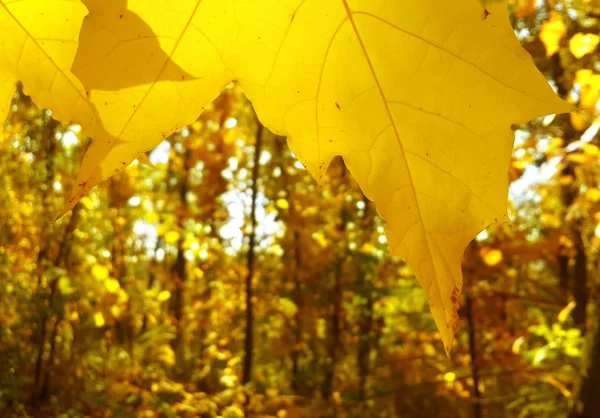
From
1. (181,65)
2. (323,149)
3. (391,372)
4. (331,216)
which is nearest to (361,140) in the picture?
(323,149)

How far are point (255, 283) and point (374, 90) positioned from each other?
178 inches

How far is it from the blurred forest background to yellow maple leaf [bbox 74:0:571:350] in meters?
1.41

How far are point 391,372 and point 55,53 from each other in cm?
538

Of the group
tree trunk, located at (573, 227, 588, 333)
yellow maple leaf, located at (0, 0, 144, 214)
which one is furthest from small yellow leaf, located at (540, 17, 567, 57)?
tree trunk, located at (573, 227, 588, 333)

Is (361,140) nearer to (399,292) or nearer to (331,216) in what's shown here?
(399,292)

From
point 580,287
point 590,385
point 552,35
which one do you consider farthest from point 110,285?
point 580,287

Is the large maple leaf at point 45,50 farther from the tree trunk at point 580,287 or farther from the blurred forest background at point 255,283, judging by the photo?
the tree trunk at point 580,287

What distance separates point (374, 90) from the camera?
0.39 metres

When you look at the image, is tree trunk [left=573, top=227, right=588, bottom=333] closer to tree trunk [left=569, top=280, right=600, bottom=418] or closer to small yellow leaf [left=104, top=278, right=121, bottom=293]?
tree trunk [left=569, top=280, right=600, bottom=418]

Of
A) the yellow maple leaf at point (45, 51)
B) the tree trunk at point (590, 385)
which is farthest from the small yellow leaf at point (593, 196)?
the yellow maple leaf at point (45, 51)

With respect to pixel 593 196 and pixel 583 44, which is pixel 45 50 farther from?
pixel 593 196

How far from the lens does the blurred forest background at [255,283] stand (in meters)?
2.35

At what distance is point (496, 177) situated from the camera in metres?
0.35

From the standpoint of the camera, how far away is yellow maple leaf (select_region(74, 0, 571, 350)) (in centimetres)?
35
